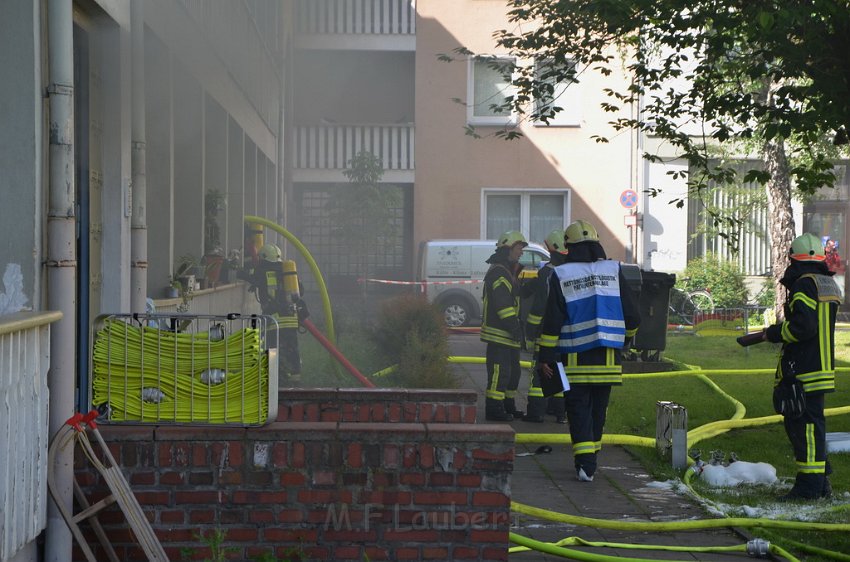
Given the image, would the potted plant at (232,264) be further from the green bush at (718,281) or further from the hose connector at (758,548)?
the green bush at (718,281)

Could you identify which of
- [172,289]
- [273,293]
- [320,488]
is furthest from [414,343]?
[320,488]

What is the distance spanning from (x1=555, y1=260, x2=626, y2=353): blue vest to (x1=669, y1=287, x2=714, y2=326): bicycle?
15.1 m

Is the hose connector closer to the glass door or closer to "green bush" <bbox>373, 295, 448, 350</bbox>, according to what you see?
"green bush" <bbox>373, 295, 448, 350</bbox>

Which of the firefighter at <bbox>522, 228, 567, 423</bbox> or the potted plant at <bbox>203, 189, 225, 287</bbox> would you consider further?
the potted plant at <bbox>203, 189, 225, 287</bbox>

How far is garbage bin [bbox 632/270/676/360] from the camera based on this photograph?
1366cm

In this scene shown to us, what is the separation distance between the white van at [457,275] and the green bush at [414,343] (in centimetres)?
972

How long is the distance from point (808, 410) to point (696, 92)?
3.77 m

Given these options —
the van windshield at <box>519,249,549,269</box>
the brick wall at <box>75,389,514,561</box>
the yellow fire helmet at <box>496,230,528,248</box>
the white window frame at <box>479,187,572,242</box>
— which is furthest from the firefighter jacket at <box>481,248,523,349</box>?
the white window frame at <box>479,187,572,242</box>

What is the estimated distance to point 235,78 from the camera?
14.0 m

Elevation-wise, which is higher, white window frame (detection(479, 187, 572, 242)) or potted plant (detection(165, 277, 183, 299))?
white window frame (detection(479, 187, 572, 242))

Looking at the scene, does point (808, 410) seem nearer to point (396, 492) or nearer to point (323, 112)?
point (396, 492)

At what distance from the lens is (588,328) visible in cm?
770

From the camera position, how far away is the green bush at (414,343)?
34.4 ft

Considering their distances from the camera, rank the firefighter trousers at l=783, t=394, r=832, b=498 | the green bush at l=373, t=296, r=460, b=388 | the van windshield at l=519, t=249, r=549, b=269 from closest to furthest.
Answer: the firefighter trousers at l=783, t=394, r=832, b=498
the green bush at l=373, t=296, r=460, b=388
the van windshield at l=519, t=249, r=549, b=269
